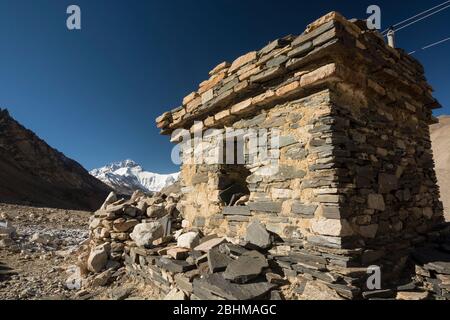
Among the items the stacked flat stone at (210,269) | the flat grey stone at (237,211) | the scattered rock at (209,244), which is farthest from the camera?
the flat grey stone at (237,211)

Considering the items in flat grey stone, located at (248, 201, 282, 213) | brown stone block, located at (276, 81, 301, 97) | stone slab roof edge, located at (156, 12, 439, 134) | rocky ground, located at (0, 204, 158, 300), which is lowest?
rocky ground, located at (0, 204, 158, 300)

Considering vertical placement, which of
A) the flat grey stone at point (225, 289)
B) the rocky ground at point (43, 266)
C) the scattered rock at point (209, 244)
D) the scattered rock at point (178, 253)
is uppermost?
the scattered rock at point (209, 244)

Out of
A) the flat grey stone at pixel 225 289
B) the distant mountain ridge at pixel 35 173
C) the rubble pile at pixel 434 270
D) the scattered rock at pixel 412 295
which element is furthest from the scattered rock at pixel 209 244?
the distant mountain ridge at pixel 35 173

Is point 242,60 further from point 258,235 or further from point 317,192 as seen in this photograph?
point 258,235

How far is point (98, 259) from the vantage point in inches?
219

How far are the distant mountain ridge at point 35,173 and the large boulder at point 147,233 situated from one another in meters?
21.0

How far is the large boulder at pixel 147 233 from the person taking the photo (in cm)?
531

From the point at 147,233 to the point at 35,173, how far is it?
34.5 m

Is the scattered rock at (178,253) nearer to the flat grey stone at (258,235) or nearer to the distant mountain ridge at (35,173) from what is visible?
the flat grey stone at (258,235)

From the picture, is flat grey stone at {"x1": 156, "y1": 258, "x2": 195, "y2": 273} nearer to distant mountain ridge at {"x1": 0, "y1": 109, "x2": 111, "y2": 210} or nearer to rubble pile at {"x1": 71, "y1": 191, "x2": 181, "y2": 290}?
rubble pile at {"x1": 71, "y1": 191, "x2": 181, "y2": 290}

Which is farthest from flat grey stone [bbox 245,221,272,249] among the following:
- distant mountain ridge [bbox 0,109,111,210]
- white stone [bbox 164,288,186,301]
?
distant mountain ridge [bbox 0,109,111,210]

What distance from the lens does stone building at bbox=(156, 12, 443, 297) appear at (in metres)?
3.41

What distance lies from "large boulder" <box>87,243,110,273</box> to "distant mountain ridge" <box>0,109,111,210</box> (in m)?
20.3

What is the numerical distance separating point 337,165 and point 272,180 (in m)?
1.00
